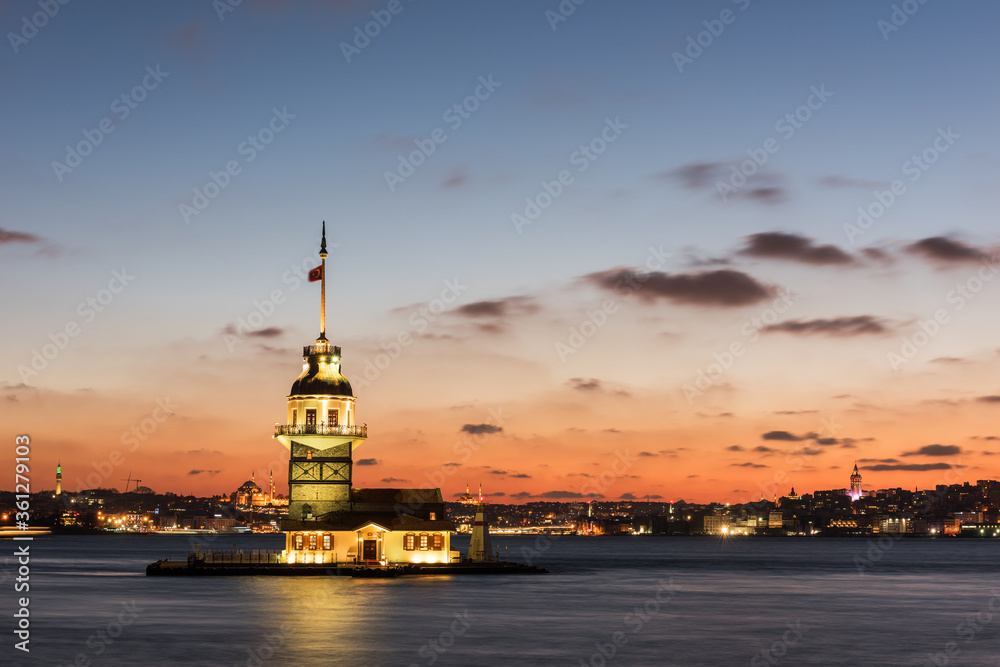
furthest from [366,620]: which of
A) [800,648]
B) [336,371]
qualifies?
[336,371]

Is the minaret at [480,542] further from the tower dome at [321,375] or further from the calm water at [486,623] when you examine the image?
the tower dome at [321,375]

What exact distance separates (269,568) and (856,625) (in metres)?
39.8

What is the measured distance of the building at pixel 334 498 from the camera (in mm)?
82500

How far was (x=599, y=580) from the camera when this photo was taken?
98875mm

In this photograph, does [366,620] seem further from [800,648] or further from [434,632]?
[800,648]

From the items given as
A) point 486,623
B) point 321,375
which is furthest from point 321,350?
point 486,623
